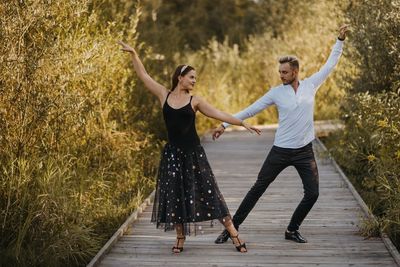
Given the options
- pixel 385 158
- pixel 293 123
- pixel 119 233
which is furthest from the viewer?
pixel 385 158

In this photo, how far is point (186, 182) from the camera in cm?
541

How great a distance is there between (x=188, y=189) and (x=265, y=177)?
2.16ft

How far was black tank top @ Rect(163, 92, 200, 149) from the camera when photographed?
17.4 feet

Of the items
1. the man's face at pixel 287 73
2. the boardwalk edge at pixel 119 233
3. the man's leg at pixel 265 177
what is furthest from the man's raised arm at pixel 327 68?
the boardwalk edge at pixel 119 233

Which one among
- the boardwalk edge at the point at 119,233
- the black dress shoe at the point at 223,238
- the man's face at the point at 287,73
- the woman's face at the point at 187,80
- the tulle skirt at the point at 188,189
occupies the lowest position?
the boardwalk edge at the point at 119,233

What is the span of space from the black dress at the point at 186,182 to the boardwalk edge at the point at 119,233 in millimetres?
502

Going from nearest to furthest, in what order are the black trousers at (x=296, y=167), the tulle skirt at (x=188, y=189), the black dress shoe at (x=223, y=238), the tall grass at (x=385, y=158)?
the tulle skirt at (x=188, y=189), the black trousers at (x=296, y=167), the black dress shoe at (x=223, y=238), the tall grass at (x=385, y=158)

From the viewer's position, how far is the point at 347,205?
745 cm

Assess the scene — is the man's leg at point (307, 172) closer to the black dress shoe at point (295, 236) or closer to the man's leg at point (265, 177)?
the man's leg at point (265, 177)

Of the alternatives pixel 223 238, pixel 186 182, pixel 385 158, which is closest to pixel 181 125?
pixel 186 182

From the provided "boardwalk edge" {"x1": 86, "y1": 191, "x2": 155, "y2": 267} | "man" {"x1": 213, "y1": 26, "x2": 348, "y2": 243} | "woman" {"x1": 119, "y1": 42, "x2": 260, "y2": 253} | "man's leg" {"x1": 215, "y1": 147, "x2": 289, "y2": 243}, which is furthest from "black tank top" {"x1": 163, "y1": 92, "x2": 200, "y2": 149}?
"boardwalk edge" {"x1": 86, "y1": 191, "x2": 155, "y2": 267}

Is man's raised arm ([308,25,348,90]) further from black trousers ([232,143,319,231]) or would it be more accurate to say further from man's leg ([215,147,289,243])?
man's leg ([215,147,289,243])

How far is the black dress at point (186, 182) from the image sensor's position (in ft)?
17.6

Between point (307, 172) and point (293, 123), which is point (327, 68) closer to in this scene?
point (293, 123)
